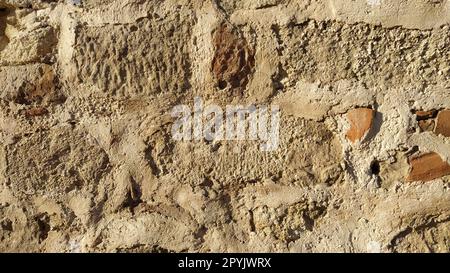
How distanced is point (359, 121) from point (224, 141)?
10.5 inches

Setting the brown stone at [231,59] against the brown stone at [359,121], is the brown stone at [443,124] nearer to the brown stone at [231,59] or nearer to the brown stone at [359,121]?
the brown stone at [359,121]

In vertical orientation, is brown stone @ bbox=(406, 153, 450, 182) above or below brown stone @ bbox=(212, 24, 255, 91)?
below

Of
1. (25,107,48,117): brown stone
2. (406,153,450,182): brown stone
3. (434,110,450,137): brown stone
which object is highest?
(25,107,48,117): brown stone

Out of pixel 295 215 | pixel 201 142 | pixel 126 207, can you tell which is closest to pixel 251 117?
pixel 201 142

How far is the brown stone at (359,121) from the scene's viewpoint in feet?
4.06

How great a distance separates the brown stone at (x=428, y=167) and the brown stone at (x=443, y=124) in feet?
0.14

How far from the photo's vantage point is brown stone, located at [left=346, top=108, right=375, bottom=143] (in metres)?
1.24

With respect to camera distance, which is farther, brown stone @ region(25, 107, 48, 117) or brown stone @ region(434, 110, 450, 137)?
brown stone @ region(25, 107, 48, 117)

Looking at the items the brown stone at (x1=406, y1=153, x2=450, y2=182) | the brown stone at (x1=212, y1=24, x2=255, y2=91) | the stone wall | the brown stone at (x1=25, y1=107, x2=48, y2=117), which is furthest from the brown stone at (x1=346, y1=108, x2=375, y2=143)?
the brown stone at (x1=25, y1=107, x2=48, y2=117)

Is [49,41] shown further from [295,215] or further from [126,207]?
[295,215]

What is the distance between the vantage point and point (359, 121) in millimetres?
1239

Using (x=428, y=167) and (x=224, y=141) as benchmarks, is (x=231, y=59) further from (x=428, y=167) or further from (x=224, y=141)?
(x=428, y=167)

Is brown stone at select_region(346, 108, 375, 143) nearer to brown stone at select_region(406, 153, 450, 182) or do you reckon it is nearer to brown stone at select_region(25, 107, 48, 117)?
brown stone at select_region(406, 153, 450, 182)

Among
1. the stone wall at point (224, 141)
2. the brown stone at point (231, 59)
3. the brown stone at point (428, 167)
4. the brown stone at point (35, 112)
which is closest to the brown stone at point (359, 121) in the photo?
the stone wall at point (224, 141)
